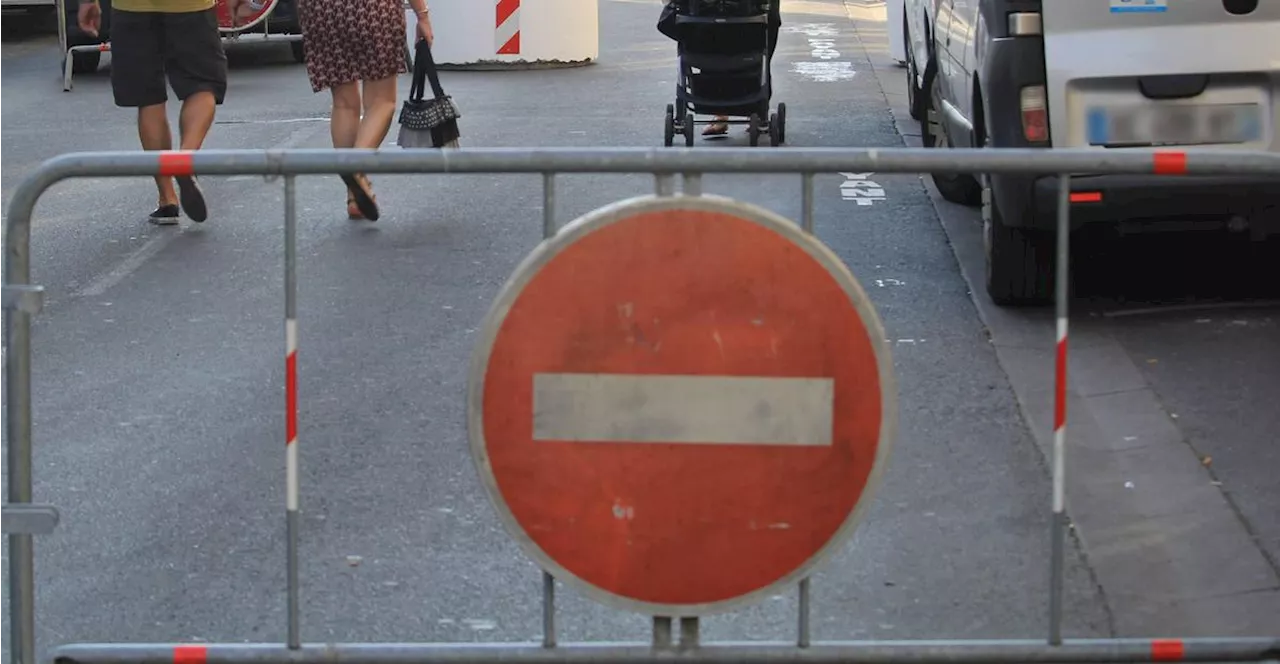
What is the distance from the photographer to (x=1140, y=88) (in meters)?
7.25

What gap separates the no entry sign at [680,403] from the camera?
3738 millimetres

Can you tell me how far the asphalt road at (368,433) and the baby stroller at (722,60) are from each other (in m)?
1.21

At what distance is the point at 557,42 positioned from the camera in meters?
18.3

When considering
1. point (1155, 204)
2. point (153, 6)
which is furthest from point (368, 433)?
point (153, 6)

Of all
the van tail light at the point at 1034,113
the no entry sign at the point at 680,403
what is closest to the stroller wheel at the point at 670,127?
the van tail light at the point at 1034,113

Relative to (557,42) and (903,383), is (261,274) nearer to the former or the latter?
→ (903,383)

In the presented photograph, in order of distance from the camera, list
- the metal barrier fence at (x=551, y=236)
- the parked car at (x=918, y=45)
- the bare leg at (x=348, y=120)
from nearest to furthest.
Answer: the metal barrier fence at (x=551, y=236), the bare leg at (x=348, y=120), the parked car at (x=918, y=45)

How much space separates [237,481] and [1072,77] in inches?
131

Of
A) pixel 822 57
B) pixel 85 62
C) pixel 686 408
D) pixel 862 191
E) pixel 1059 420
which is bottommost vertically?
pixel 822 57

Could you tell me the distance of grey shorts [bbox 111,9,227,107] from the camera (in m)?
10.1

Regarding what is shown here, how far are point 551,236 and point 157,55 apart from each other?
6835 mm

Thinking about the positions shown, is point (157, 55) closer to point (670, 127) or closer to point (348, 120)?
point (348, 120)

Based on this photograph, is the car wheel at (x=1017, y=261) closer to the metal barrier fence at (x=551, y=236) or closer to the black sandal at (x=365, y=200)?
the black sandal at (x=365, y=200)

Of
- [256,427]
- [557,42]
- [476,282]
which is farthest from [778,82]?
[256,427]
